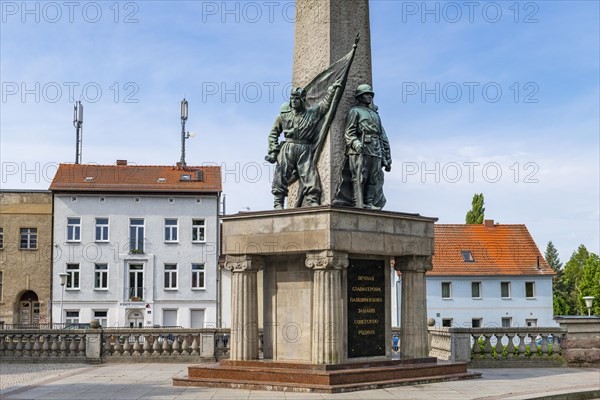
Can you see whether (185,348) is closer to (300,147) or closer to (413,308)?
(413,308)

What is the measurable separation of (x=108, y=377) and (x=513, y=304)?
4090 centimetres

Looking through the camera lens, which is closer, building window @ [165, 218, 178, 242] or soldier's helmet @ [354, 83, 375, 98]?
soldier's helmet @ [354, 83, 375, 98]

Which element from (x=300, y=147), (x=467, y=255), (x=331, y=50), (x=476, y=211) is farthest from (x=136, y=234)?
(x=331, y=50)

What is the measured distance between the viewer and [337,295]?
13086mm

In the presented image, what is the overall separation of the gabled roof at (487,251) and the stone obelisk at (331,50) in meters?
37.9

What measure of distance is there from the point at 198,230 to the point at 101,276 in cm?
664

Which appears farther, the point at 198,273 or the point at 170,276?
the point at 198,273

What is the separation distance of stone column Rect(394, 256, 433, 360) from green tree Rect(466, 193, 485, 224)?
57.4 m

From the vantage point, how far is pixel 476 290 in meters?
53.1

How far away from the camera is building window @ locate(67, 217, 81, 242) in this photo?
171 feet

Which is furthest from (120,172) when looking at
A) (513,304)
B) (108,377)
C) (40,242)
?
(108,377)

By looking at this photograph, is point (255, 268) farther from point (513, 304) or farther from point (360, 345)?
point (513, 304)

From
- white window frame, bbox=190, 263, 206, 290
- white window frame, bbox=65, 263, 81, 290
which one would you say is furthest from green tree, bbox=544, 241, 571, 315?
white window frame, bbox=65, 263, 81, 290

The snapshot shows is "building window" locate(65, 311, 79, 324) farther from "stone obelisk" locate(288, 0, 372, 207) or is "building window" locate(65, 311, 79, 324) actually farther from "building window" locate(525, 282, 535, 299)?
"stone obelisk" locate(288, 0, 372, 207)
